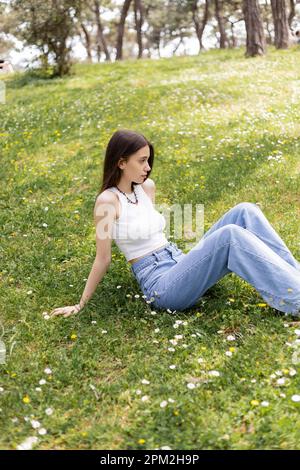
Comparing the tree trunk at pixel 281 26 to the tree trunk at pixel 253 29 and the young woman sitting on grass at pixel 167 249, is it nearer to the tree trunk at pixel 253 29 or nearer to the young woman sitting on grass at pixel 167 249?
the tree trunk at pixel 253 29

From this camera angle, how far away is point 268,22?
4772cm

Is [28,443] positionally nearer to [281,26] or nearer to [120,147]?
[120,147]

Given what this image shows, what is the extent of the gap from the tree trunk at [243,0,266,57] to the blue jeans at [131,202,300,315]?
13.5 m

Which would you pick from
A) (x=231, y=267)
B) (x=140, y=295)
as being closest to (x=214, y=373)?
(x=231, y=267)

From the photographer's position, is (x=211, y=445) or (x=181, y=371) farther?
(x=181, y=371)

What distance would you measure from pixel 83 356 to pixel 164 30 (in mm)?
49366

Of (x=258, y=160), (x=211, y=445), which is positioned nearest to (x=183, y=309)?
(x=211, y=445)

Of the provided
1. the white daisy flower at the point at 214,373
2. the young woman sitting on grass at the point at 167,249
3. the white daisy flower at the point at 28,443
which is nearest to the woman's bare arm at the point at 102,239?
the young woman sitting on grass at the point at 167,249

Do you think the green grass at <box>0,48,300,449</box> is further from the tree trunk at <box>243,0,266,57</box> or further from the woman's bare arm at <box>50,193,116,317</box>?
the tree trunk at <box>243,0,266,57</box>

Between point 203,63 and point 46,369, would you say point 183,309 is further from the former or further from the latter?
point 203,63

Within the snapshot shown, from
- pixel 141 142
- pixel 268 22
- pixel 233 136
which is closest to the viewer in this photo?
pixel 141 142

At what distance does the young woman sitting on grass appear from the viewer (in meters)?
4.52

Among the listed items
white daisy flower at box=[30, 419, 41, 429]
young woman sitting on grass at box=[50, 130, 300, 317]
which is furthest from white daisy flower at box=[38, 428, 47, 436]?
young woman sitting on grass at box=[50, 130, 300, 317]

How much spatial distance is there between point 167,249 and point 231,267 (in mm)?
765
